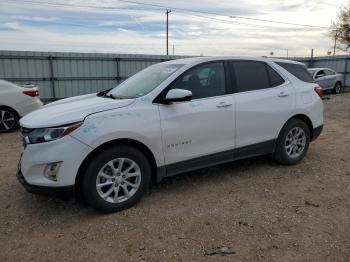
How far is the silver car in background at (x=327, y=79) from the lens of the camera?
738 inches

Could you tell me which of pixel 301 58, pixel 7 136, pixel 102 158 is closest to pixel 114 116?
pixel 102 158

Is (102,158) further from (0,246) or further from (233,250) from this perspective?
(233,250)

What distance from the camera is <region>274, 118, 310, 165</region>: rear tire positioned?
500cm

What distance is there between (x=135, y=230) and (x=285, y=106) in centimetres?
290

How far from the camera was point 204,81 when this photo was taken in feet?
14.0

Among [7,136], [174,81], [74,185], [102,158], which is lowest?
[7,136]

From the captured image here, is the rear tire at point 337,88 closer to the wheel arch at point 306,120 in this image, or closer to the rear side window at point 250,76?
the wheel arch at point 306,120

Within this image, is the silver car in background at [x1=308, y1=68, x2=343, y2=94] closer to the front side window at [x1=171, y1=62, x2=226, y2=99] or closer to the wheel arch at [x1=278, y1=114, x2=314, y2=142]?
the wheel arch at [x1=278, y1=114, x2=314, y2=142]

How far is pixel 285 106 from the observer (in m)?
4.91

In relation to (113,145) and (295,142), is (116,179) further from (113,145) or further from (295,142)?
→ (295,142)

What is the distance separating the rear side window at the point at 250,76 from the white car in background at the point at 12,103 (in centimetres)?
593

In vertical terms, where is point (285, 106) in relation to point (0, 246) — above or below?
above

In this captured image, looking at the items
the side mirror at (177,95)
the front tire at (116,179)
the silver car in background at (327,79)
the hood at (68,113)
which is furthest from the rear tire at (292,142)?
the silver car in background at (327,79)

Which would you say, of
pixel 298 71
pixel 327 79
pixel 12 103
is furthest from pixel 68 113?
pixel 327 79
